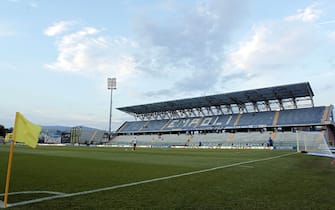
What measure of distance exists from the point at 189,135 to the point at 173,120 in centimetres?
954

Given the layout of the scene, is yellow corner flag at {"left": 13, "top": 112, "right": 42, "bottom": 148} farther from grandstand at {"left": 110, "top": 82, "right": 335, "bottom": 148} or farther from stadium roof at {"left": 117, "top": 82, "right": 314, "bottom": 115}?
stadium roof at {"left": 117, "top": 82, "right": 314, "bottom": 115}

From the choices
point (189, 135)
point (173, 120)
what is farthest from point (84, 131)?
point (189, 135)

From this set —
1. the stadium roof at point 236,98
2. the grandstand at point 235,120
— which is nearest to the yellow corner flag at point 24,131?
the grandstand at point 235,120

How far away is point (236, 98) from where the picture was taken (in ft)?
170

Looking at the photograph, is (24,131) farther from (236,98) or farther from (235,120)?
(235,120)

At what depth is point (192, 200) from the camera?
4.34 metres

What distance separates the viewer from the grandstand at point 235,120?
4422 centimetres

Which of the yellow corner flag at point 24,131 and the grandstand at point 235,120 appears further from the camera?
the grandstand at point 235,120

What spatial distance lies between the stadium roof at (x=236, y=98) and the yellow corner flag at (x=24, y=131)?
44915mm

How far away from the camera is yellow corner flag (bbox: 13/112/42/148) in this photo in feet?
12.7

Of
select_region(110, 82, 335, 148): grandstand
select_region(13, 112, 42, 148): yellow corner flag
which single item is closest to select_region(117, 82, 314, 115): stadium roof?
select_region(110, 82, 335, 148): grandstand

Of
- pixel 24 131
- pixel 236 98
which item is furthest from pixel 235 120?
pixel 24 131

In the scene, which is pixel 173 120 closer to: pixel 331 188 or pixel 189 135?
pixel 189 135

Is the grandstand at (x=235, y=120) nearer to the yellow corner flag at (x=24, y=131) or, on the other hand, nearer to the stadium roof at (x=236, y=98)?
the stadium roof at (x=236, y=98)
